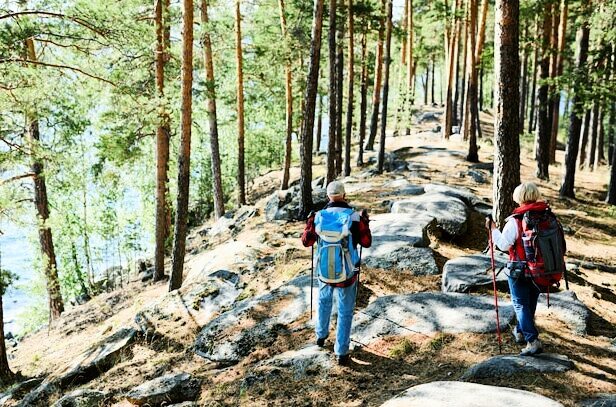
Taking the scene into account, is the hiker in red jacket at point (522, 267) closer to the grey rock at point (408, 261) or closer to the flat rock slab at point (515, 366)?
the flat rock slab at point (515, 366)

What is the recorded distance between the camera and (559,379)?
461cm

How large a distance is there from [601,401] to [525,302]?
1194 millimetres

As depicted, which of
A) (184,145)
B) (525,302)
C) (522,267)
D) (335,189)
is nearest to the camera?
(522,267)

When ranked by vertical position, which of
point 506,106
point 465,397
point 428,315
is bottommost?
point 428,315

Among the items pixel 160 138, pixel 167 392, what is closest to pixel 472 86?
pixel 160 138

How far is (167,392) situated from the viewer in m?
5.93

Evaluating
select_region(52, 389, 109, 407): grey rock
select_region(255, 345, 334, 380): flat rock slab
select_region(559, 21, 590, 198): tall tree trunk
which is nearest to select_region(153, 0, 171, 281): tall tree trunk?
select_region(52, 389, 109, 407): grey rock

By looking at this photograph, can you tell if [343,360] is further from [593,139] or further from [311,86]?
[593,139]

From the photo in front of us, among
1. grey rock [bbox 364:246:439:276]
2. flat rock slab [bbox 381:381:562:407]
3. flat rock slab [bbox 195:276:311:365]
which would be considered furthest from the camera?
grey rock [bbox 364:246:439:276]

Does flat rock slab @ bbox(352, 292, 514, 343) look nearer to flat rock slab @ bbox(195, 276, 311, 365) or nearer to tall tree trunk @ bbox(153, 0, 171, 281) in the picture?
flat rock slab @ bbox(195, 276, 311, 365)

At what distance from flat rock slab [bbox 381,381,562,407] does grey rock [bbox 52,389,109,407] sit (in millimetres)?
4263

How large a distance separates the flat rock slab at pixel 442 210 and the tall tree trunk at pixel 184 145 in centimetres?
506

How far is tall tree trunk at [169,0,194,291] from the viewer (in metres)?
10.3

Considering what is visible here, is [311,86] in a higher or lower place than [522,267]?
higher
